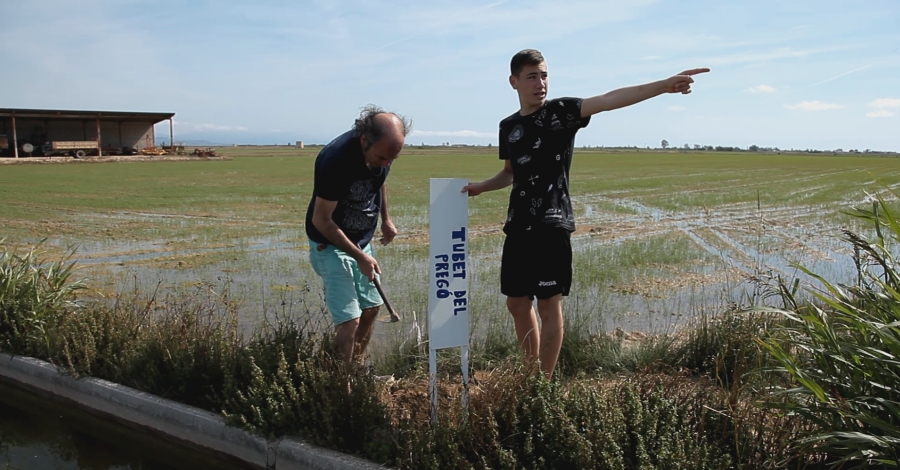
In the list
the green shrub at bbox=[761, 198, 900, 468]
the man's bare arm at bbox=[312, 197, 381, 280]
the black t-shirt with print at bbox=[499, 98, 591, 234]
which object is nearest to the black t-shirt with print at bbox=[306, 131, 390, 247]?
the man's bare arm at bbox=[312, 197, 381, 280]

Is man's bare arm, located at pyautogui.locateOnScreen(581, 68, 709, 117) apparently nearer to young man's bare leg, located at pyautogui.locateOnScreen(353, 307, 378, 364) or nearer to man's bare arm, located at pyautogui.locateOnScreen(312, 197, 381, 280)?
man's bare arm, located at pyautogui.locateOnScreen(312, 197, 381, 280)

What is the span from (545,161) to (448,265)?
806 mm

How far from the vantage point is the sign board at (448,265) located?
3674 mm

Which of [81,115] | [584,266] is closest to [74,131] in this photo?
[81,115]

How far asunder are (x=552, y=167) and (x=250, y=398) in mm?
2097

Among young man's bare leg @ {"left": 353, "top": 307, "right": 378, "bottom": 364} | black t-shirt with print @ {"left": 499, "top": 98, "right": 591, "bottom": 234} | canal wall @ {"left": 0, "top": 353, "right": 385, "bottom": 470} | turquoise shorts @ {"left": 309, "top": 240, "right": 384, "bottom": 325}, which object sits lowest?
canal wall @ {"left": 0, "top": 353, "right": 385, "bottom": 470}

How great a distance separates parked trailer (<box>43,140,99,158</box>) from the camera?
46.8m

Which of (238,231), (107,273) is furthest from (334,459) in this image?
(238,231)

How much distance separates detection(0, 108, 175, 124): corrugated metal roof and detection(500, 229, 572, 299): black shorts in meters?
48.7

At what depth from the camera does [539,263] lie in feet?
A: 13.0

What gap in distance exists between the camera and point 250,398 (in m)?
3.92

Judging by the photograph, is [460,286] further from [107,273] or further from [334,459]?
[107,273]

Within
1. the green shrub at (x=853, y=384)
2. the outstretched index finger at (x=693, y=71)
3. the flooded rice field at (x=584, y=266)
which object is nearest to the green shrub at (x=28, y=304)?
the flooded rice field at (x=584, y=266)

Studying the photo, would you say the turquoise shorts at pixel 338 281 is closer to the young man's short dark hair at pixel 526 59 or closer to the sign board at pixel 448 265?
the sign board at pixel 448 265
